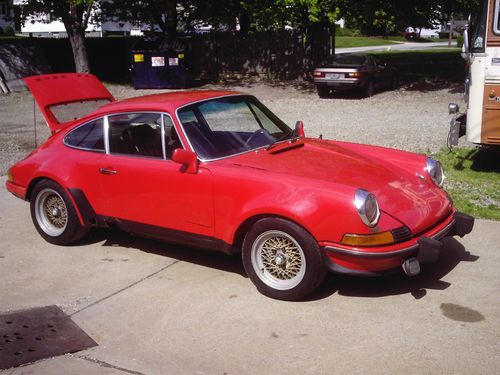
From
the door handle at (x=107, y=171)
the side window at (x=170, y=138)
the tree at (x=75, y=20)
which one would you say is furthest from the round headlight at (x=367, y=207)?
the tree at (x=75, y=20)

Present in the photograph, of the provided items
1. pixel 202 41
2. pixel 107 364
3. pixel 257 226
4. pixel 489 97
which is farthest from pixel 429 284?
pixel 202 41

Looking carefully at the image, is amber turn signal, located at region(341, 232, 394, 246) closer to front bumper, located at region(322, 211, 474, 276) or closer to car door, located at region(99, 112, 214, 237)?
front bumper, located at region(322, 211, 474, 276)

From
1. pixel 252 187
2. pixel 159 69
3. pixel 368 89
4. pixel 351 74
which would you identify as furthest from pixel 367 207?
pixel 159 69

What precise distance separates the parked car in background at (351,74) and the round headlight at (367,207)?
13.4 meters

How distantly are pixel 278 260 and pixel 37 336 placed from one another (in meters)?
1.78

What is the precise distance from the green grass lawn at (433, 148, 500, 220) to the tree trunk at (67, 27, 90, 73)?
587 inches

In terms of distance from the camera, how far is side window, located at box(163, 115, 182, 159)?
5195 mm

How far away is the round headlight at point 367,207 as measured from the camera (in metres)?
4.27

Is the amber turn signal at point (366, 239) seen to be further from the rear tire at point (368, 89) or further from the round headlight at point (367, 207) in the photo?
the rear tire at point (368, 89)

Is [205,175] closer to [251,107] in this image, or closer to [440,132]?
[251,107]

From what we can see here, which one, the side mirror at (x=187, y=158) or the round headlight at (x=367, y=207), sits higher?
the side mirror at (x=187, y=158)

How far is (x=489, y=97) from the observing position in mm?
7809

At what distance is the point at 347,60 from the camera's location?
59.1ft

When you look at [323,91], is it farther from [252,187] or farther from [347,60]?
[252,187]
